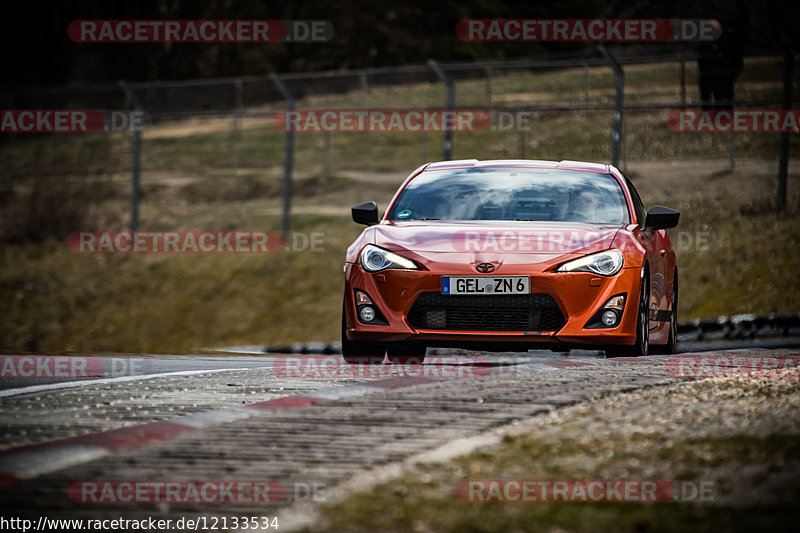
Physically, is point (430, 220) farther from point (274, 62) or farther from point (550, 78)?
point (274, 62)

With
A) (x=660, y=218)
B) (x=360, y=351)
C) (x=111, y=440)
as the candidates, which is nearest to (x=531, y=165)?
(x=660, y=218)

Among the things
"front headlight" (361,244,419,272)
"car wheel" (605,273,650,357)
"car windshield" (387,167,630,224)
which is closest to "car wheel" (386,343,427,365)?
"front headlight" (361,244,419,272)

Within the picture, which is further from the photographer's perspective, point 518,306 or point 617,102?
point 617,102

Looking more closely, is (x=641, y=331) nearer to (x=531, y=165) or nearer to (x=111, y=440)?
(x=531, y=165)

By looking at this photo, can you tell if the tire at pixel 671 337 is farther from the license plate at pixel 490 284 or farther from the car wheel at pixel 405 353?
the license plate at pixel 490 284

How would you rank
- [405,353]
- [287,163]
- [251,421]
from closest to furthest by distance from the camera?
[251,421] → [405,353] → [287,163]

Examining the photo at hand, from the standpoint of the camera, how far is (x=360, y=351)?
926cm

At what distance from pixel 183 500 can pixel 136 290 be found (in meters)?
16.6

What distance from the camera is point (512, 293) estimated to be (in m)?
8.73

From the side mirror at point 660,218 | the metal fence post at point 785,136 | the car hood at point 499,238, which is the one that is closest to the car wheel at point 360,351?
the car hood at point 499,238

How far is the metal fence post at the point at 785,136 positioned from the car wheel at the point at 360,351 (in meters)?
8.95

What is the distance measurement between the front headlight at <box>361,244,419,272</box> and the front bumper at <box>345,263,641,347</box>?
0.05m

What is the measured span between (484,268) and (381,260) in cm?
74

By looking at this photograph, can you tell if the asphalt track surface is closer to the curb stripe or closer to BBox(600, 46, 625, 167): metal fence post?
the curb stripe
